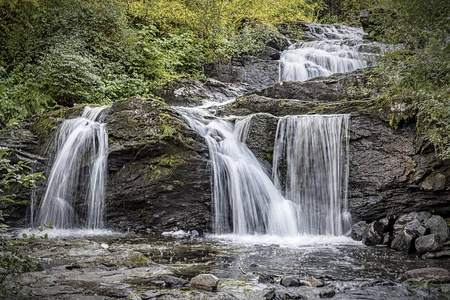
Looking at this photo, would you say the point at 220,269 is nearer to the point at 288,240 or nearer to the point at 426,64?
the point at 288,240

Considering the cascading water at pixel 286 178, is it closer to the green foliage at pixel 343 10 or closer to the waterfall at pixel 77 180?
the waterfall at pixel 77 180

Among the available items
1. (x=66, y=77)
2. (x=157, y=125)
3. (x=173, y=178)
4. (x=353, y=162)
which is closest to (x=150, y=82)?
(x=66, y=77)

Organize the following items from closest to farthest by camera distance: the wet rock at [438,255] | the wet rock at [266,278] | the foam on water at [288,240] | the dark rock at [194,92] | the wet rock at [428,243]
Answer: the wet rock at [266,278] → the wet rock at [438,255] → the wet rock at [428,243] → the foam on water at [288,240] → the dark rock at [194,92]

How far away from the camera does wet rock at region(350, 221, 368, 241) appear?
7.95 m

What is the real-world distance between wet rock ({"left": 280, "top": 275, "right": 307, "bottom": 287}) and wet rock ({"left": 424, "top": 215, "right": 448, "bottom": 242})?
401 cm

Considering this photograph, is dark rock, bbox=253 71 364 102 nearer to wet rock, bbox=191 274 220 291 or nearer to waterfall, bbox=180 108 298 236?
waterfall, bbox=180 108 298 236

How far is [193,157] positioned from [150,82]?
6547mm

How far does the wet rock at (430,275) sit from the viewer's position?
4.62 meters

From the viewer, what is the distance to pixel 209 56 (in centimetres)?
1725

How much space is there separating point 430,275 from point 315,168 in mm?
4790

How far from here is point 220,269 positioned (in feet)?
17.4

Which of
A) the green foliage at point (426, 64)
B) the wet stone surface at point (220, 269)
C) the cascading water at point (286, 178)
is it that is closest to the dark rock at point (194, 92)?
the cascading water at point (286, 178)

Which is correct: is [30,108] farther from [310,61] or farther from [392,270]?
[310,61]

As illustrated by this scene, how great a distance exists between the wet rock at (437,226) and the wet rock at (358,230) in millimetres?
1282
